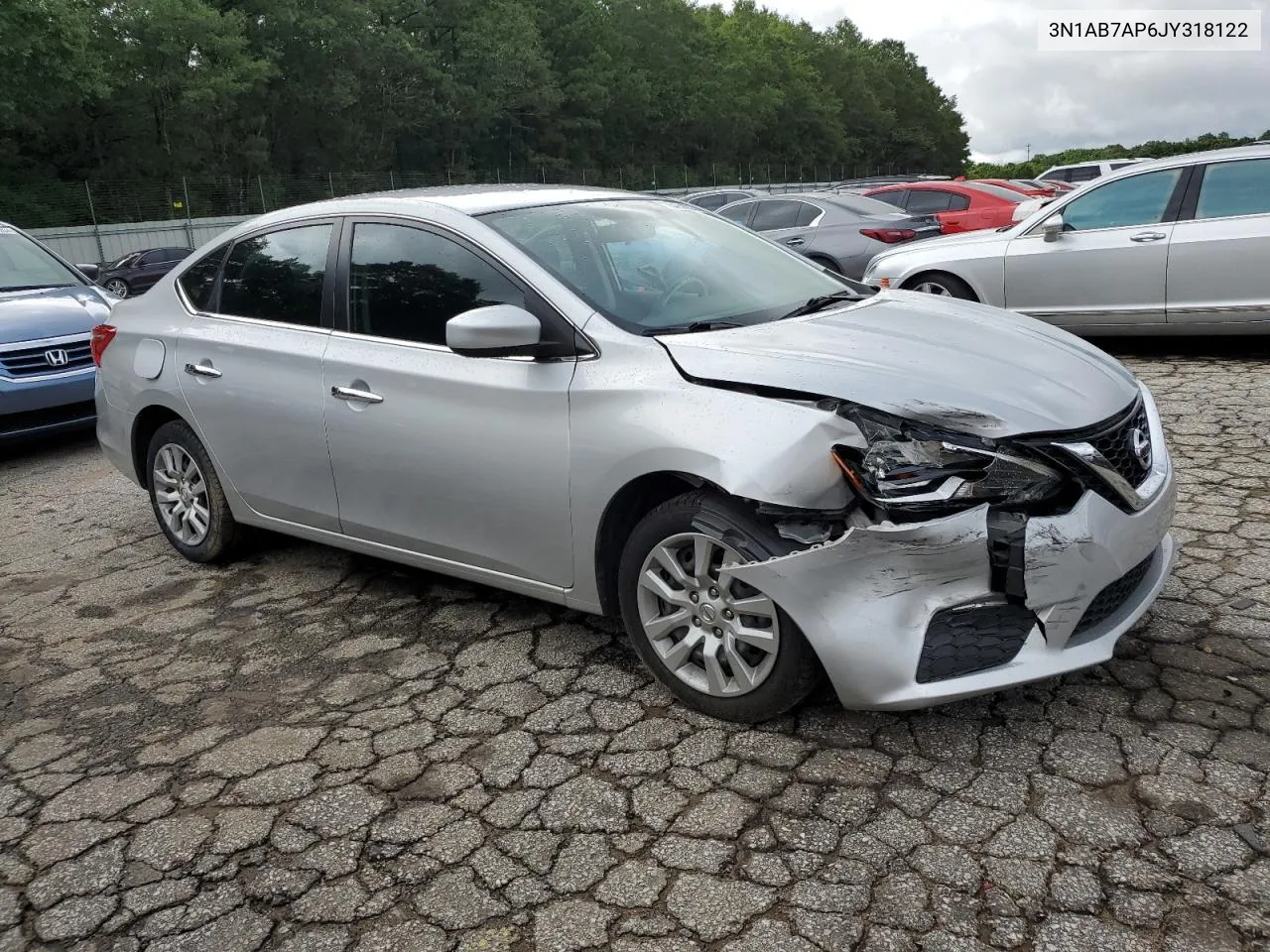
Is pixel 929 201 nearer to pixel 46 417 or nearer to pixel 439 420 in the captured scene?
pixel 46 417

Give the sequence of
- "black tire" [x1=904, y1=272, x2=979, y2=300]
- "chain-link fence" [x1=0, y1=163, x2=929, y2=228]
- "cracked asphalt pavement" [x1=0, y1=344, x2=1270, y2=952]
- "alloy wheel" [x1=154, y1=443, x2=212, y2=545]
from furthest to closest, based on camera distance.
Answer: "chain-link fence" [x1=0, y1=163, x2=929, y2=228] < "black tire" [x1=904, y1=272, x2=979, y2=300] < "alloy wheel" [x1=154, y1=443, x2=212, y2=545] < "cracked asphalt pavement" [x1=0, y1=344, x2=1270, y2=952]

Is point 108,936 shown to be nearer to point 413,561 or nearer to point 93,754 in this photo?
point 93,754

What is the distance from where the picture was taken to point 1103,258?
26.2 ft

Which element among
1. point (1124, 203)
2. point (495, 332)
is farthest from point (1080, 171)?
point (495, 332)

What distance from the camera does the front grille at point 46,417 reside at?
7449 mm

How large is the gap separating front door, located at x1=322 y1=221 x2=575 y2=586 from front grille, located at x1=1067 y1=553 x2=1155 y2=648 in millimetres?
1517

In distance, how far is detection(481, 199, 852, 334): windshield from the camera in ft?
11.8

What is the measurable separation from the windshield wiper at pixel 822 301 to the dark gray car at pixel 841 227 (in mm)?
6888

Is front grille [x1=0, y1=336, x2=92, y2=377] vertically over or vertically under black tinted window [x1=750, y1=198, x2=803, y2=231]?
under

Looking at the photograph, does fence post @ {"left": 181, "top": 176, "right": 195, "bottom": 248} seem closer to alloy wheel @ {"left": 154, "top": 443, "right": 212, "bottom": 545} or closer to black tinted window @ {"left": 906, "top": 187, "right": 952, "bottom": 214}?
black tinted window @ {"left": 906, "top": 187, "right": 952, "bottom": 214}

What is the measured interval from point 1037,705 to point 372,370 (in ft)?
8.20

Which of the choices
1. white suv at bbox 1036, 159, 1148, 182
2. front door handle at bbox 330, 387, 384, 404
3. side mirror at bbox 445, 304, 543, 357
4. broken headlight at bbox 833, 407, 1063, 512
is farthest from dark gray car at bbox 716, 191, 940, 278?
white suv at bbox 1036, 159, 1148, 182

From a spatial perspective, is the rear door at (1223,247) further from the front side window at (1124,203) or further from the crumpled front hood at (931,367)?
the crumpled front hood at (931,367)

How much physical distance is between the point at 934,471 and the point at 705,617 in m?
0.78
